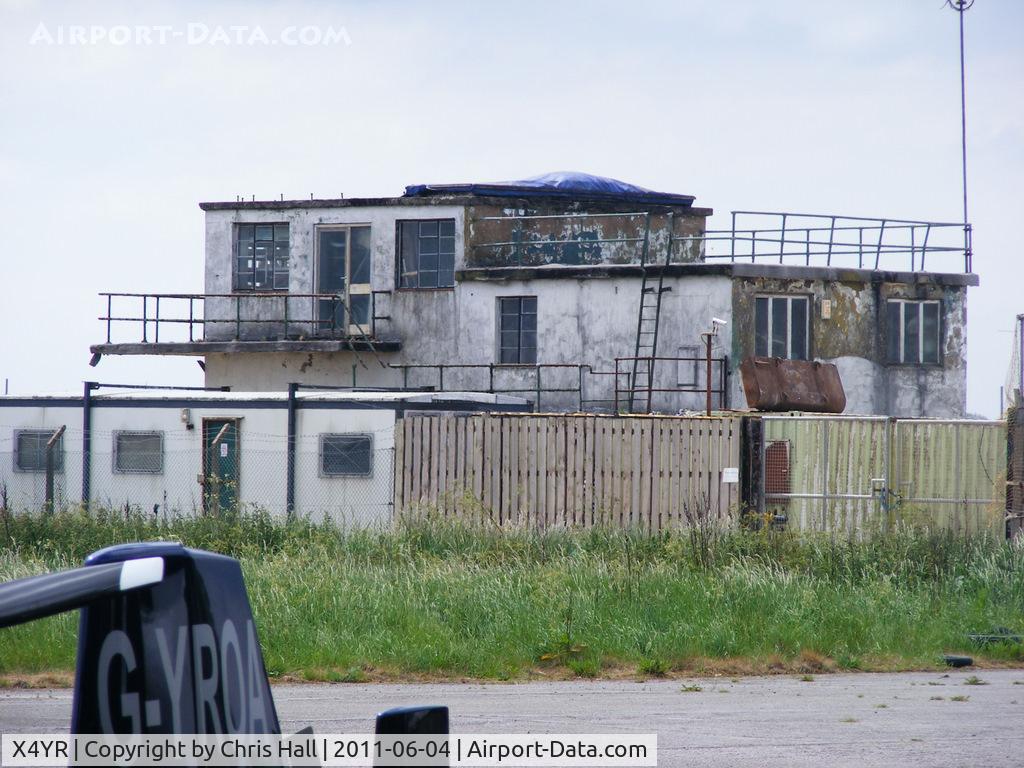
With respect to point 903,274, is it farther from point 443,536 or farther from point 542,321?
point 443,536

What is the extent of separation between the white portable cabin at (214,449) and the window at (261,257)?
952 cm

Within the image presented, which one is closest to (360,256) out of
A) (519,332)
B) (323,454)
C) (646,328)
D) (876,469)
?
(519,332)

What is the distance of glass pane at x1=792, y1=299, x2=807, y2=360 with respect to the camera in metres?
30.4

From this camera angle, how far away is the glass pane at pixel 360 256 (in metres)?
34.2

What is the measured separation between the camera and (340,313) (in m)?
34.3

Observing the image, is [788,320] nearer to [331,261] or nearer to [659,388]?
[659,388]

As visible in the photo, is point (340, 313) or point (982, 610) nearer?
point (982, 610)

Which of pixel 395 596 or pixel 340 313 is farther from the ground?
pixel 340 313

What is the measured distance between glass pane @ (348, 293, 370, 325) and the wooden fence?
11.7m

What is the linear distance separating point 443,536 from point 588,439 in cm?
506

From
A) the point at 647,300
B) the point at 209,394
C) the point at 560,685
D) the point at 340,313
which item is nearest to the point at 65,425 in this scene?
the point at 209,394

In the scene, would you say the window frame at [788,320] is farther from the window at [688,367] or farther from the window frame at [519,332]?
the window frame at [519,332]

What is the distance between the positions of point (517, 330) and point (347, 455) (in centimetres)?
895

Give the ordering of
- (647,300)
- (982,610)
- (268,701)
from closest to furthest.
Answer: (268,701) → (982,610) → (647,300)
